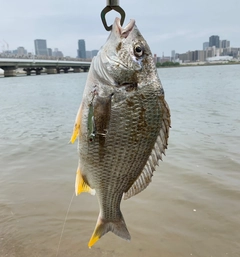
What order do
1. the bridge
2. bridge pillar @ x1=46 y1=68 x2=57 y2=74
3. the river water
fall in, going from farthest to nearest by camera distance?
bridge pillar @ x1=46 y1=68 x2=57 y2=74, the bridge, the river water

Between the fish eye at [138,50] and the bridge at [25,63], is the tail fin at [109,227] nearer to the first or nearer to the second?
the fish eye at [138,50]

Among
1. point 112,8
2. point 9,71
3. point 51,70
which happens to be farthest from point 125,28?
point 51,70

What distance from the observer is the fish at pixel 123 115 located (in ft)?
6.06

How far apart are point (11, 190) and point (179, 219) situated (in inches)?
142

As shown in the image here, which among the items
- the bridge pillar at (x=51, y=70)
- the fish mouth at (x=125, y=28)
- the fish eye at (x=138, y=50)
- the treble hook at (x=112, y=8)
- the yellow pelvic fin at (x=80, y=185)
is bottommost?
the bridge pillar at (x=51, y=70)

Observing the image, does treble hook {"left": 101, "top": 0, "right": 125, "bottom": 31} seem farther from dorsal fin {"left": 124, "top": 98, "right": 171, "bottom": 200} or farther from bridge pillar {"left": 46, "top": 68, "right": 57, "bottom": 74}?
bridge pillar {"left": 46, "top": 68, "right": 57, "bottom": 74}

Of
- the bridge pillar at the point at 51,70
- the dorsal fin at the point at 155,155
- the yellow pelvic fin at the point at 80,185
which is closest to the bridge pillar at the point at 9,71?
the bridge pillar at the point at 51,70

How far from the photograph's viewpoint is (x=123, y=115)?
1.85 meters

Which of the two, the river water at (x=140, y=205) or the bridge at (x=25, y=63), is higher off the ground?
the bridge at (x=25, y=63)

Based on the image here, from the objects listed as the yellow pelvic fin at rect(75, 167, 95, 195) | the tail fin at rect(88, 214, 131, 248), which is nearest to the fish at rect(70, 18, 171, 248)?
the yellow pelvic fin at rect(75, 167, 95, 195)

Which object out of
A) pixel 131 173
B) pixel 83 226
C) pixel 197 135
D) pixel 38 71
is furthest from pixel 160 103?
pixel 38 71

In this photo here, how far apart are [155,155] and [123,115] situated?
1.32ft

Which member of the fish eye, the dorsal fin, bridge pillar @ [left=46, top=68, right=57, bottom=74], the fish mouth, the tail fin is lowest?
bridge pillar @ [left=46, top=68, right=57, bottom=74]

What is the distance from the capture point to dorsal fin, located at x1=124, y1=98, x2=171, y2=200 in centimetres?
191
